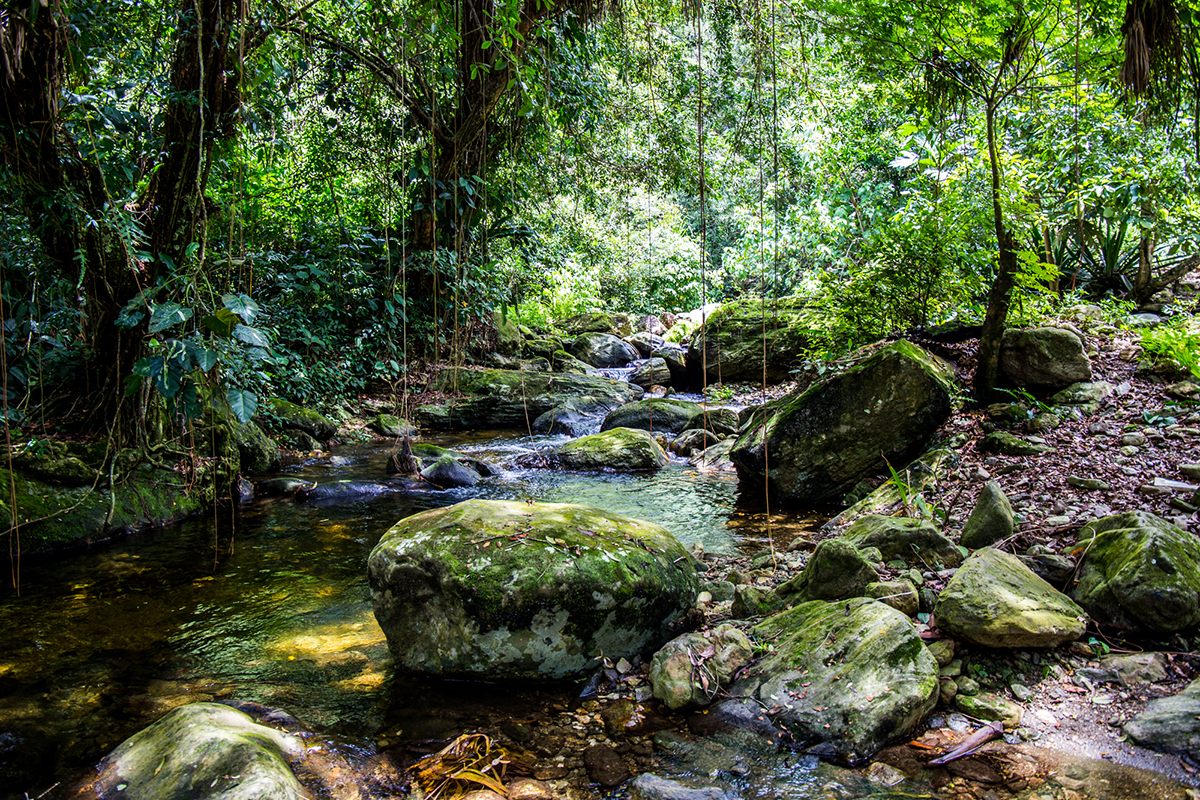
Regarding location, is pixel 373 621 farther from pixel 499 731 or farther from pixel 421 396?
pixel 421 396

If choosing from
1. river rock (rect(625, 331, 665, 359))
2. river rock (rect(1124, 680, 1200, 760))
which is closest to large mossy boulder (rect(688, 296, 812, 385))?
river rock (rect(625, 331, 665, 359))

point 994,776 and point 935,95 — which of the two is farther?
point 935,95

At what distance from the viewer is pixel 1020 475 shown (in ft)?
14.3

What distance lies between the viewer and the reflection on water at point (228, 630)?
9.34 feet

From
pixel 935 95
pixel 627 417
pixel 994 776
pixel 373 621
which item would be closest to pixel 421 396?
pixel 627 417

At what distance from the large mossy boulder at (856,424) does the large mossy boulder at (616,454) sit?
A: 6.49 feet

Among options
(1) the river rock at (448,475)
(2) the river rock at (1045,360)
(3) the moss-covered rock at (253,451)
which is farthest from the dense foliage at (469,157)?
(1) the river rock at (448,475)

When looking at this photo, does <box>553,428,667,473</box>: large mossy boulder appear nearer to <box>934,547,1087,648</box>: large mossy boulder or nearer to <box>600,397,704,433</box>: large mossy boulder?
<box>600,397,704,433</box>: large mossy boulder

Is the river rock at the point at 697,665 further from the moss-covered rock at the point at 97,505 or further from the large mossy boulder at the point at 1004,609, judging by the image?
the moss-covered rock at the point at 97,505

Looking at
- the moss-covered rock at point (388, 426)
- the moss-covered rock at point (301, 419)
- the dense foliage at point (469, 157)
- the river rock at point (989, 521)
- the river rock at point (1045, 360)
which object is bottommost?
the river rock at point (989, 521)

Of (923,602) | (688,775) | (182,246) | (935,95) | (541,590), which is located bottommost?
(688,775)

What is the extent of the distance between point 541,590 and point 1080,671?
2.15 meters

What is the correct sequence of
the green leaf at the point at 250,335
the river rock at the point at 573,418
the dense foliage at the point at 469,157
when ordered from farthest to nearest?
the river rock at the point at 573,418 < the dense foliage at the point at 469,157 < the green leaf at the point at 250,335

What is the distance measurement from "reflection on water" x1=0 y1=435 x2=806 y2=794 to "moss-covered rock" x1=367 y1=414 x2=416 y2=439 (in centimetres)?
302
